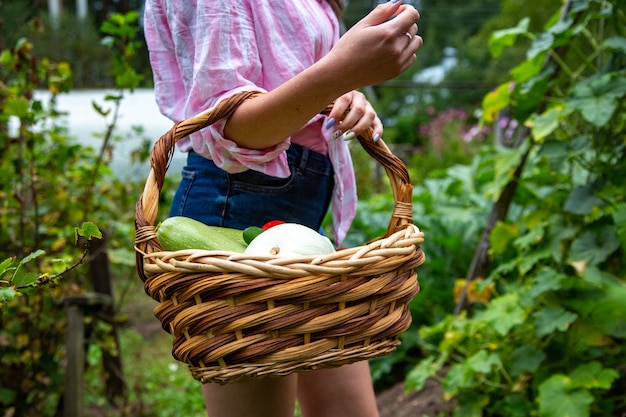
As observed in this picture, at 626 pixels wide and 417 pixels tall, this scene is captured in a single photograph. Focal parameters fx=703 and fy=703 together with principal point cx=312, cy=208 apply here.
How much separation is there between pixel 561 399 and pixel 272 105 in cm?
150

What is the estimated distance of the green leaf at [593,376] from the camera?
2.13 metres

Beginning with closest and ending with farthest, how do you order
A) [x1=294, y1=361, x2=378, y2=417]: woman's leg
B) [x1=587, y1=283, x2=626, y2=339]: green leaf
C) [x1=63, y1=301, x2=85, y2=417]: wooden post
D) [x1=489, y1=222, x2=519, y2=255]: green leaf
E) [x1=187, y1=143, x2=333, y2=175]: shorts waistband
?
[x1=187, y1=143, x2=333, y2=175]: shorts waistband < [x1=294, y1=361, x2=378, y2=417]: woman's leg < [x1=587, y1=283, x2=626, y2=339]: green leaf < [x1=63, y1=301, x2=85, y2=417]: wooden post < [x1=489, y1=222, x2=519, y2=255]: green leaf

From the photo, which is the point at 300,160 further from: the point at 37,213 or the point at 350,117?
the point at 37,213

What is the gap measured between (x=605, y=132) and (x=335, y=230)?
1.27 m

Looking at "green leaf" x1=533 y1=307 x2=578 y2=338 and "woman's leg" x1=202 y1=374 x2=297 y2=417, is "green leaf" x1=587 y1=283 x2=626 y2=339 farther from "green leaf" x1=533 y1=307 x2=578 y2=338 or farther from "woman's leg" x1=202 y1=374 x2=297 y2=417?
"woman's leg" x1=202 y1=374 x2=297 y2=417

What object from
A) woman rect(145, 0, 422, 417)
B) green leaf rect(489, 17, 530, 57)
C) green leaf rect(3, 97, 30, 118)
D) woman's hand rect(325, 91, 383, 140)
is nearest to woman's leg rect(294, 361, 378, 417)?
woman rect(145, 0, 422, 417)

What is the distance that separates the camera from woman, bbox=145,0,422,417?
3.66 ft

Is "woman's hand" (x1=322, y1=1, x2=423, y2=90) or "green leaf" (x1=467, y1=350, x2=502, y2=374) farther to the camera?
"green leaf" (x1=467, y1=350, x2=502, y2=374)

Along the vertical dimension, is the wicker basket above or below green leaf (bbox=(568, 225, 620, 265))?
above

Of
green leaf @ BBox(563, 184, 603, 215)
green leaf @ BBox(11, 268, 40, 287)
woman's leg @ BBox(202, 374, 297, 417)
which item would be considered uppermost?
green leaf @ BBox(11, 268, 40, 287)

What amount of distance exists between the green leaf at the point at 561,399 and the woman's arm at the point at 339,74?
1.40 metres

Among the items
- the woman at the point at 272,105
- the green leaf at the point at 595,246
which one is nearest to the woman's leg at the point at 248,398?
the woman at the point at 272,105

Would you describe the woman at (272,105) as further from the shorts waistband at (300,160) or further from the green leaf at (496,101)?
the green leaf at (496,101)

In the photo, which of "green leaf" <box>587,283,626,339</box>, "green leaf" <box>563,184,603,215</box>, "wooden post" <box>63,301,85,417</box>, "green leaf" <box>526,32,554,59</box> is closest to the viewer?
"green leaf" <box>587,283,626,339</box>
